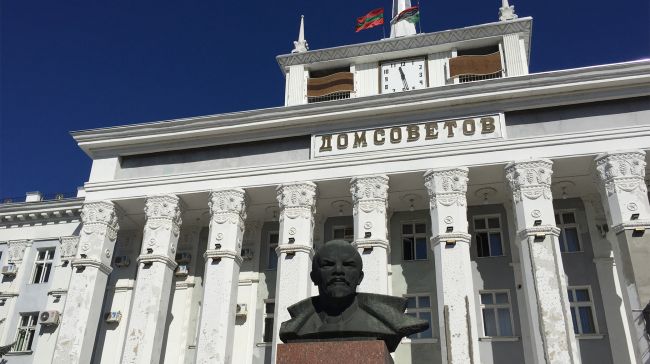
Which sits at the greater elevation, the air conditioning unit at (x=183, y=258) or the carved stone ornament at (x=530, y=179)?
the carved stone ornament at (x=530, y=179)

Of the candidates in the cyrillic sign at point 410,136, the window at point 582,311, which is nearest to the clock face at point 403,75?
the cyrillic sign at point 410,136

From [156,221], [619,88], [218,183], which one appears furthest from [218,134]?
[619,88]

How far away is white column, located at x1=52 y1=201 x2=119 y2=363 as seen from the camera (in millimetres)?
20547

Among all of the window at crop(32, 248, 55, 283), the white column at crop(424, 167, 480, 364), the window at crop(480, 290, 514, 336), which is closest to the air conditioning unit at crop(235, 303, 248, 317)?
the white column at crop(424, 167, 480, 364)

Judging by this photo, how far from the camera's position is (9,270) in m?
27.0

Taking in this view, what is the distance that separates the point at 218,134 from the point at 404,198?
787 cm

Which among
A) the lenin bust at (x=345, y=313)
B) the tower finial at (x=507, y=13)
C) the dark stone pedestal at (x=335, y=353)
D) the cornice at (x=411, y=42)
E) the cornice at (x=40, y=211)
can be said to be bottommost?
the dark stone pedestal at (x=335, y=353)

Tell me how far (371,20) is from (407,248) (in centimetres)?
1136

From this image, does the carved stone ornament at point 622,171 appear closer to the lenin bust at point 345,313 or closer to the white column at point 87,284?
the lenin bust at point 345,313

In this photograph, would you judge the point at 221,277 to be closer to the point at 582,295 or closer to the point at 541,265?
the point at 541,265

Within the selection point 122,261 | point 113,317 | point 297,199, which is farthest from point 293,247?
point 122,261

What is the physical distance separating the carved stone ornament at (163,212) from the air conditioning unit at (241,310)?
3.76 meters

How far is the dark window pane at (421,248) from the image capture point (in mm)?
22844

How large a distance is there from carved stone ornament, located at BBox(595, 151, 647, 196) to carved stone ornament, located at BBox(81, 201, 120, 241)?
18.2 metres
